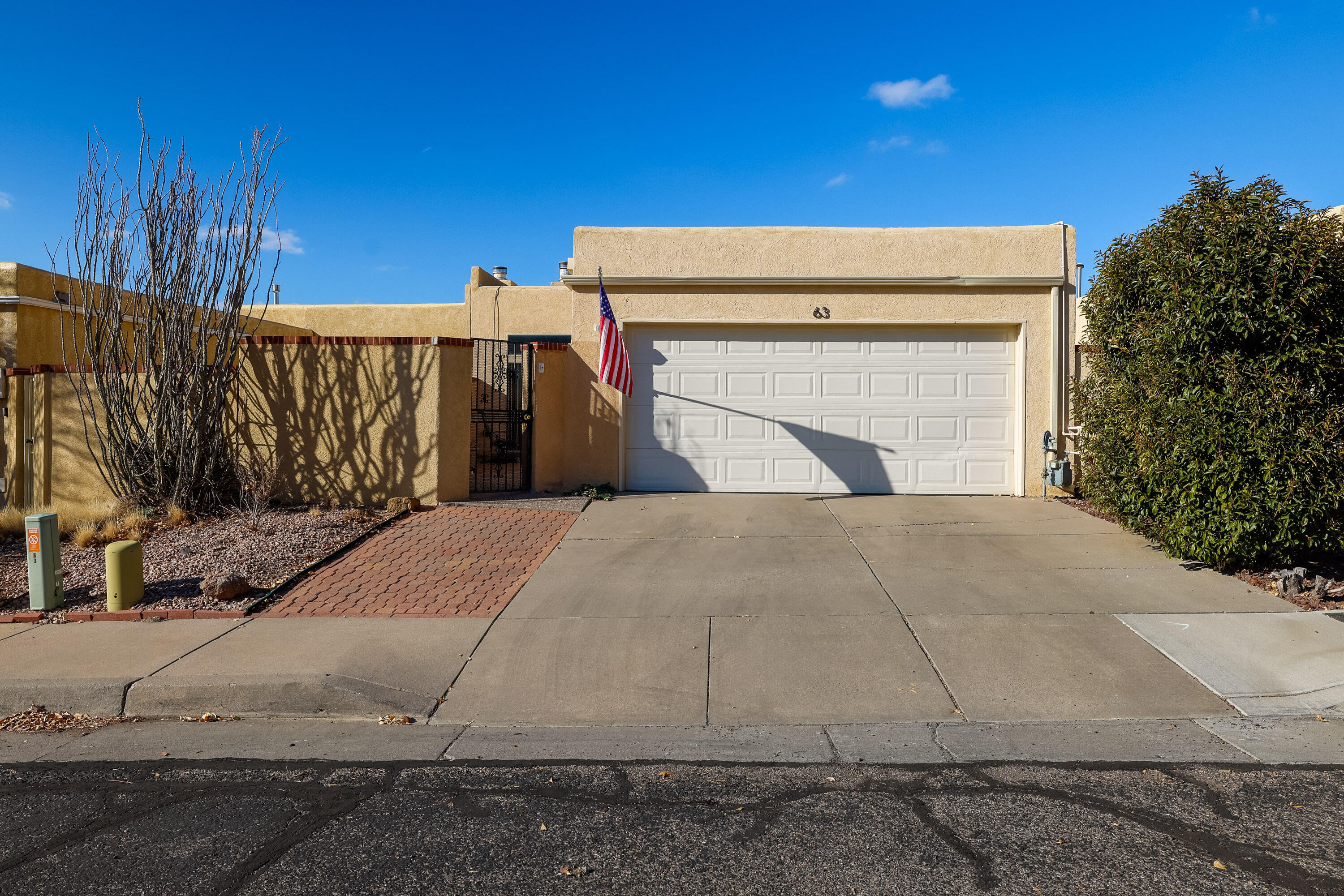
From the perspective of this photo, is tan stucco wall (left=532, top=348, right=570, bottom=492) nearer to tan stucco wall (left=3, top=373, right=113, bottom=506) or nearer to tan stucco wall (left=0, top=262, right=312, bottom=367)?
tan stucco wall (left=0, top=262, right=312, bottom=367)

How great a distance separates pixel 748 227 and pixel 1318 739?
883cm

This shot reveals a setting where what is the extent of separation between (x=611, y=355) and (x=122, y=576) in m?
5.90

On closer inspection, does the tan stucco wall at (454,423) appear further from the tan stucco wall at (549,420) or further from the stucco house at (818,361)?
the stucco house at (818,361)

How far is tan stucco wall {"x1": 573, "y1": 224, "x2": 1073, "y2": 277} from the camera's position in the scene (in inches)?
448

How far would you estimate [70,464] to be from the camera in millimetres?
10438

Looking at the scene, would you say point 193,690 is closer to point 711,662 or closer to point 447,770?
point 447,770

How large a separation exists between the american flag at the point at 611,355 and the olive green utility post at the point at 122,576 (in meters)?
5.53

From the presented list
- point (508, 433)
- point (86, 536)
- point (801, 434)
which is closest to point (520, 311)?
point (508, 433)

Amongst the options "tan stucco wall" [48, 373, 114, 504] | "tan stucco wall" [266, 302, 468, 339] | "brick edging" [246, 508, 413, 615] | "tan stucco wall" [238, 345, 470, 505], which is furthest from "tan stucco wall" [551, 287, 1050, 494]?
"tan stucco wall" [266, 302, 468, 339]

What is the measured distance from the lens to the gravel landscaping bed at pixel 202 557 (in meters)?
7.16

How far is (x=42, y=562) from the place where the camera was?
22.6 ft

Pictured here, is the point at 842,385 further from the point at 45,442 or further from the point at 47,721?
the point at 45,442

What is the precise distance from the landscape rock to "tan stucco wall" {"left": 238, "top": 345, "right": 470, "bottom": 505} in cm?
316

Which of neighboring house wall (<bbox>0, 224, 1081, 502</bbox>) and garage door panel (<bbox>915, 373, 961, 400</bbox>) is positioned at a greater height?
neighboring house wall (<bbox>0, 224, 1081, 502</bbox>)
